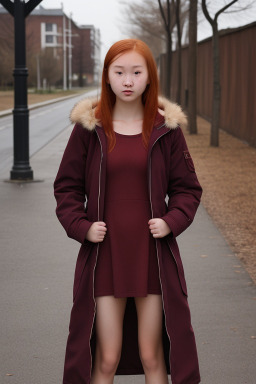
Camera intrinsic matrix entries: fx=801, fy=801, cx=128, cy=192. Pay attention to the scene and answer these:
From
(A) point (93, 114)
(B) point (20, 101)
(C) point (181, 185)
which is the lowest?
(B) point (20, 101)

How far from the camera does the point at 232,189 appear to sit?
11211 millimetres

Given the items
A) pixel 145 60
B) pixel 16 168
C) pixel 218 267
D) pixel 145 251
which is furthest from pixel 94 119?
pixel 16 168

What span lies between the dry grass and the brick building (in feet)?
183

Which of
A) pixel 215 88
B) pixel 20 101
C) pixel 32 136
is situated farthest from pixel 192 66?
pixel 20 101

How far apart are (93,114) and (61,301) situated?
273cm

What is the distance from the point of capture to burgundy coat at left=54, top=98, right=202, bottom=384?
2871mm

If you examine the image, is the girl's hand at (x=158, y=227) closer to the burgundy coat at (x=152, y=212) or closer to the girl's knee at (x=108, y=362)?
the burgundy coat at (x=152, y=212)

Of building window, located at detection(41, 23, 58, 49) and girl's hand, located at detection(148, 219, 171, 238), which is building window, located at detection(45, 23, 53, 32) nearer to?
building window, located at detection(41, 23, 58, 49)

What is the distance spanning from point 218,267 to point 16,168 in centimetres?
612

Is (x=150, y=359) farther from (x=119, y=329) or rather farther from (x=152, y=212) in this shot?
(x=152, y=212)

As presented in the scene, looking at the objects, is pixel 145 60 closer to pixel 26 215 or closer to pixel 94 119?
pixel 94 119

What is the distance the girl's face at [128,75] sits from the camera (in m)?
2.87

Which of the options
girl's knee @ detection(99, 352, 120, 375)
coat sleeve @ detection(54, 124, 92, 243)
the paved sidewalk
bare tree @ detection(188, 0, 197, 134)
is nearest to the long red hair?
coat sleeve @ detection(54, 124, 92, 243)

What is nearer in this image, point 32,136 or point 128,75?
point 128,75
